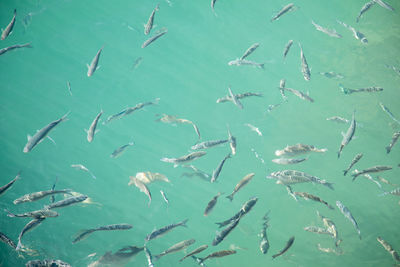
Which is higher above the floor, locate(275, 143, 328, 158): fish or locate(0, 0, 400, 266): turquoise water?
locate(275, 143, 328, 158): fish

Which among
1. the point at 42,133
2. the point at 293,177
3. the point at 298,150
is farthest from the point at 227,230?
the point at 42,133

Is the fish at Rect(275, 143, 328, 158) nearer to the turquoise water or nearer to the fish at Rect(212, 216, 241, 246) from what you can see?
→ the fish at Rect(212, 216, 241, 246)

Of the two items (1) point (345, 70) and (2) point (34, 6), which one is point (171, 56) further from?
(1) point (345, 70)

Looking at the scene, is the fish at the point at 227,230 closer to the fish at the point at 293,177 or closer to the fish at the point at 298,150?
the fish at the point at 293,177

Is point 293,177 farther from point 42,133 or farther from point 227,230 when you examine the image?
point 42,133

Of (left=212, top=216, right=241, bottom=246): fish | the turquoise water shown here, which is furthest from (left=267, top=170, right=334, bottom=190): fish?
the turquoise water

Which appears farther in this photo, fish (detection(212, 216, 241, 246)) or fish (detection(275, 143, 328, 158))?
fish (detection(275, 143, 328, 158))

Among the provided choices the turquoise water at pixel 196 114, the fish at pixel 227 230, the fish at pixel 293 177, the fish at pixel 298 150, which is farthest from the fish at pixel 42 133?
the turquoise water at pixel 196 114

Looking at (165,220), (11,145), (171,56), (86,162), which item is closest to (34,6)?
(171,56)
